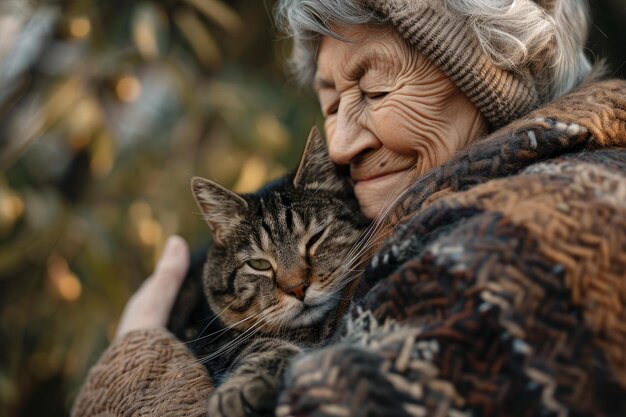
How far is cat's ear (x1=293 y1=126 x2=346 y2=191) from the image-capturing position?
1.58 metres

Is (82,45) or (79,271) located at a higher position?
(82,45)

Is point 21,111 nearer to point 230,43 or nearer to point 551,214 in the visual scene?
point 230,43

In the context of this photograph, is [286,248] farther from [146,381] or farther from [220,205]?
[146,381]

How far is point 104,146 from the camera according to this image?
2.65 m

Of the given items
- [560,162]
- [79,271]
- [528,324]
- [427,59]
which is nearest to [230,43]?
[79,271]

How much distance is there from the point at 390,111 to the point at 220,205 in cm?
51

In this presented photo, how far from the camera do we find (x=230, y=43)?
2943 millimetres

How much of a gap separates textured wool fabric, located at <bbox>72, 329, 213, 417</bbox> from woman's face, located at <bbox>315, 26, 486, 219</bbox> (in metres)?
0.59

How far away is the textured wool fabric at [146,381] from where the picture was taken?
1.24 m

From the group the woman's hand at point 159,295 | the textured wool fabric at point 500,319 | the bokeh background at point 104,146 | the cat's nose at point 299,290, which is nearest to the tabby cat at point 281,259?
the cat's nose at point 299,290

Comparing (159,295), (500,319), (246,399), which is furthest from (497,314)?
(159,295)

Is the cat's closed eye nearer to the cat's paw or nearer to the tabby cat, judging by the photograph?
A: the tabby cat

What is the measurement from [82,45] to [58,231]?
0.85m

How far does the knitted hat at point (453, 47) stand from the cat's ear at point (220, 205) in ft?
1.94
